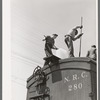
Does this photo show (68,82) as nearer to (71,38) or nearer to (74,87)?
(74,87)

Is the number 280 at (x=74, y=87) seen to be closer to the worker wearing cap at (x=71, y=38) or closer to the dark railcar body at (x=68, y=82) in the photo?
the dark railcar body at (x=68, y=82)

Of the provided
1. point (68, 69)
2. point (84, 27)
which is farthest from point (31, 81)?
point (84, 27)

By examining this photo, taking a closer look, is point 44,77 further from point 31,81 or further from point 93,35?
point 93,35

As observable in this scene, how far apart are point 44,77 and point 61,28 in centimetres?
38

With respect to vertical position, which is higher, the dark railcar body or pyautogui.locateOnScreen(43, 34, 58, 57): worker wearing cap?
pyautogui.locateOnScreen(43, 34, 58, 57): worker wearing cap

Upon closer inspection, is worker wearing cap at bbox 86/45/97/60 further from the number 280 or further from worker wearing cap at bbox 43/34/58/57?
worker wearing cap at bbox 43/34/58/57

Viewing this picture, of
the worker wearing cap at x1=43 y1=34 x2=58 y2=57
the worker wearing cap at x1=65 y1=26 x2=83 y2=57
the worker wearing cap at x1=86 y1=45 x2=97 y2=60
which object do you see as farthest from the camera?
the worker wearing cap at x1=43 y1=34 x2=58 y2=57

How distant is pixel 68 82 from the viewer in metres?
3.11

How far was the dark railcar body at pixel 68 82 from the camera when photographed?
2973mm

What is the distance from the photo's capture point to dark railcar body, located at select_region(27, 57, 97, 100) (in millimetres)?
2973

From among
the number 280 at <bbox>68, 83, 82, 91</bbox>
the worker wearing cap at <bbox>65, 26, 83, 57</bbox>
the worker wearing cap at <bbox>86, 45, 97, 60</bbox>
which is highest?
the worker wearing cap at <bbox>65, 26, 83, 57</bbox>

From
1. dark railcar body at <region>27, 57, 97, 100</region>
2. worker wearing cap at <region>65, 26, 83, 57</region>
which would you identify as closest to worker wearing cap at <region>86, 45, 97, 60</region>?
dark railcar body at <region>27, 57, 97, 100</region>

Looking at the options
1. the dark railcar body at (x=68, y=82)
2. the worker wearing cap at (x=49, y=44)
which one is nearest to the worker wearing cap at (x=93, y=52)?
the dark railcar body at (x=68, y=82)

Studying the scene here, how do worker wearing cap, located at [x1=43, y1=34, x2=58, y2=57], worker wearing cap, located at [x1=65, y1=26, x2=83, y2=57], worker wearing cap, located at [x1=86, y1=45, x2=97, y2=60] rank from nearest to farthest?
worker wearing cap, located at [x1=86, y1=45, x2=97, y2=60]
worker wearing cap, located at [x1=65, y1=26, x2=83, y2=57]
worker wearing cap, located at [x1=43, y1=34, x2=58, y2=57]
